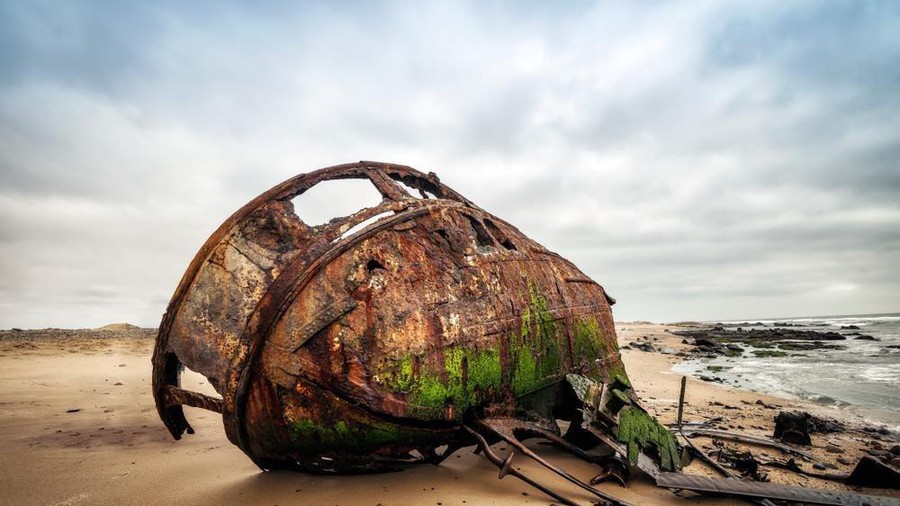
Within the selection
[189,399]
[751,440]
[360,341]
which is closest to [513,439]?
[360,341]

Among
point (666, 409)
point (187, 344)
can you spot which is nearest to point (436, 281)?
point (187, 344)

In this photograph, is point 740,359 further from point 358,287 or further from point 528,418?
point 358,287

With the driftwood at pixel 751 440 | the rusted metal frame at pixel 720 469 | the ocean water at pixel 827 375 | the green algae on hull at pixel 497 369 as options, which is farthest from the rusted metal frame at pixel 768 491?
the ocean water at pixel 827 375

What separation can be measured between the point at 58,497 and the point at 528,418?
3.34 meters

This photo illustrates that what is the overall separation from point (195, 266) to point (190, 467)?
2.03 metres

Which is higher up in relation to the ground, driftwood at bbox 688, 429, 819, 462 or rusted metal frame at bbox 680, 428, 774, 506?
rusted metal frame at bbox 680, 428, 774, 506

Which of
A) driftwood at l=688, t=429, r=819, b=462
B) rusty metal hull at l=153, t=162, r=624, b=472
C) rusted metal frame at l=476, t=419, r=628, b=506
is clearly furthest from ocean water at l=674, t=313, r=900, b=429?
rusty metal hull at l=153, t=162, r=624, b=472

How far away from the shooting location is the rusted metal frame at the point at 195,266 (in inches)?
111

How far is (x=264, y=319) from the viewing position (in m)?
2.56

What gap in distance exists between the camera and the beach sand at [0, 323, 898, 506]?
304cm

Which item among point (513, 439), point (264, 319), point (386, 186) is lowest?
point (513, 439)

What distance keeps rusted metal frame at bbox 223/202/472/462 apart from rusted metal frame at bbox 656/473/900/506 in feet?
9.26

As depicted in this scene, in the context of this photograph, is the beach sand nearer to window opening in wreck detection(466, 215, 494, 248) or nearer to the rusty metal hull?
the rusty metal hull

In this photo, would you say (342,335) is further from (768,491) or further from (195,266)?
(768,491)
